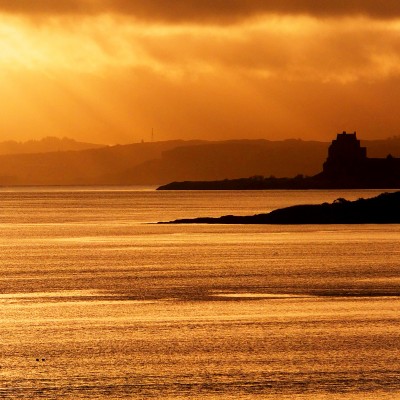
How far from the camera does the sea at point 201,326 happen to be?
2177 centimetres

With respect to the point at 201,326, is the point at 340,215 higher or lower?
higher

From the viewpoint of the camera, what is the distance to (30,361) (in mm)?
24156

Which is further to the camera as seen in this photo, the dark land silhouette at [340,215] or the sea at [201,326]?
the dark land silhouette at [340,215]

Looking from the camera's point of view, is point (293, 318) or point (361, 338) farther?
point (293, 318)

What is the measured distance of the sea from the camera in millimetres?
21766

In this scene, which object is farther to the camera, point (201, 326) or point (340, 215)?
point (340, 215)

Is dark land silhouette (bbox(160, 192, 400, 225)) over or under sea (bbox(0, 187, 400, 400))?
over

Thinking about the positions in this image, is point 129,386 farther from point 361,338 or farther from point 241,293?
point 241,293

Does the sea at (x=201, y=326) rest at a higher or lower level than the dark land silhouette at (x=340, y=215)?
lower

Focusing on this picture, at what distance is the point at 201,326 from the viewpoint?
1172 inches

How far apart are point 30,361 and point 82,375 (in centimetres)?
199

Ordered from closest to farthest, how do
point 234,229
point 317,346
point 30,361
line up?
point 30,361 → point 317,346 → point 234,229

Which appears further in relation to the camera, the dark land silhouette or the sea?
the dark land silhouette

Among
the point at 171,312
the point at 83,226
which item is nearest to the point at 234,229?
the point at 83,226
